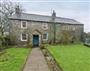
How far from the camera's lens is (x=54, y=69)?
42.2 feet

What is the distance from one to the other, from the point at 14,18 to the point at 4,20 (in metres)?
8.07

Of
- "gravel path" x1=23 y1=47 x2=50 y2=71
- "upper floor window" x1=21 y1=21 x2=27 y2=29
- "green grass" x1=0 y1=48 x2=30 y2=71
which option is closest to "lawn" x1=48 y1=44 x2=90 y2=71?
"gravel path" x1=23 y1=47 x2=50 y2=71

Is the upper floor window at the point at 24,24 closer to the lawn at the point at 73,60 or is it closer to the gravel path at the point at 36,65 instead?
the lawn at the point at 73,60

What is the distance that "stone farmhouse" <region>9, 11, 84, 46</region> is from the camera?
3756 centimetres

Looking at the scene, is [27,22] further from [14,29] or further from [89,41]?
[89,41]

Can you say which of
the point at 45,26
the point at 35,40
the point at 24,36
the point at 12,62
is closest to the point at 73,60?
the point at 12,62

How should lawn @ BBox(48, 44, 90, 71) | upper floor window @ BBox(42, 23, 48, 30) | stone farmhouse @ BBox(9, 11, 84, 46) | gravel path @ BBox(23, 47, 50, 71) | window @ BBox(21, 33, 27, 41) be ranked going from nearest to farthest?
gravel path @ BBox(23, 47, 50, 71) → lawn @ BBox(48, 44, 90, 71) → stone farmhouse @ BBox(9, 11, 84, 46) → window @ BBox(21, 33, 27, 41) → upper floor window @ BBox(42, 23, 48, 30)

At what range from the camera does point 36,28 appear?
39125 millimetres

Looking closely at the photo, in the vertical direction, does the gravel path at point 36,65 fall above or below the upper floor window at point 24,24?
below

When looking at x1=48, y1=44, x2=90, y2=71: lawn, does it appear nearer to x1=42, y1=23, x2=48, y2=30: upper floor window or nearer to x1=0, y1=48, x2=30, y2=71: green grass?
x1=0, y1=48, x2=30, y2=71: green grass

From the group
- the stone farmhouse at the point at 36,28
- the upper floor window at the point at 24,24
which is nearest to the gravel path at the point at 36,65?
the stone farmhouse at the point at 36,28

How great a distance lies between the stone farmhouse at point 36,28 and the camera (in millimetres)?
37562

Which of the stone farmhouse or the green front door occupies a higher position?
the stone farmhouse

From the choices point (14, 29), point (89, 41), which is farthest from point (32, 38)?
point (89, 41)
